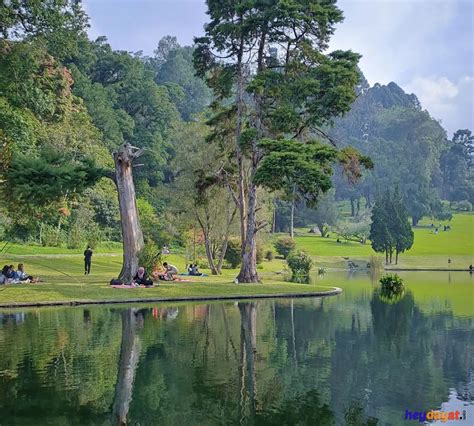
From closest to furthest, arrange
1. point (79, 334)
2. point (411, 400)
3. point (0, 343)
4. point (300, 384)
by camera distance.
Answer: point (411, 400)
point (300, 384)
point (0, 343)
point (79, 334)

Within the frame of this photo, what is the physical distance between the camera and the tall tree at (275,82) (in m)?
29.9

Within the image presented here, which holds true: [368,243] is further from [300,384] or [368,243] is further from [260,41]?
[300,384]

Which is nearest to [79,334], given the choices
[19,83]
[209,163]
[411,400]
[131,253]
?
[411,400]

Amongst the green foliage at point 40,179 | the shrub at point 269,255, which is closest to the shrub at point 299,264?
the shrub at point 269,255

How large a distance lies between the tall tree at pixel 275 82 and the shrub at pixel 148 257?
6.08 m

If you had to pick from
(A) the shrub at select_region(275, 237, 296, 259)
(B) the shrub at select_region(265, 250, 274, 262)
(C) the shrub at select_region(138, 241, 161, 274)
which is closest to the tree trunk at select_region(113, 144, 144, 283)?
(C) the shrub at select_region(138, 241, 161, 274)

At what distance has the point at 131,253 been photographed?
2886 centimetres

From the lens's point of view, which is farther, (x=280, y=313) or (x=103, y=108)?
(x=103, y=108)

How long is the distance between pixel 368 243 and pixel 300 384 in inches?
3421

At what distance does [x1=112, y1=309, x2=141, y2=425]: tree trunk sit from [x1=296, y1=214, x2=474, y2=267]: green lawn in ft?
180

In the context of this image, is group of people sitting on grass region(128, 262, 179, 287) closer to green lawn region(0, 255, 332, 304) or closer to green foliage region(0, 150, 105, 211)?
green lawn region(0, 255, 332, 304)

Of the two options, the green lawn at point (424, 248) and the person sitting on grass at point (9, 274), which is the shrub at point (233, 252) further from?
the person sitting on grass at point (9, 274)

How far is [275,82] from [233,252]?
820 inches

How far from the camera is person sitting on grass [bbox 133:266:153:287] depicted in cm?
2797
